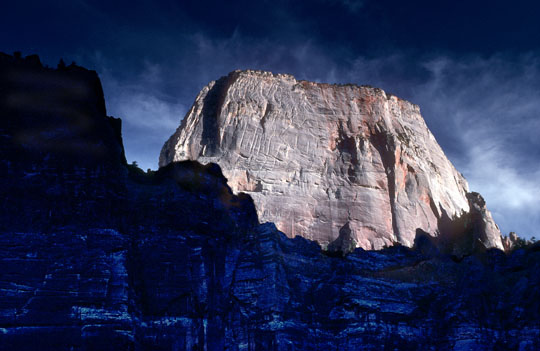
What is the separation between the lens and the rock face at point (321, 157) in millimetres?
66812

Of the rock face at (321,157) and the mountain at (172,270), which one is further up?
the rock face at (321,157)

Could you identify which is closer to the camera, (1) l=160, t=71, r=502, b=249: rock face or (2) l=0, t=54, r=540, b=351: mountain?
(2) l=0, t=54, r=540, b=351: mountain

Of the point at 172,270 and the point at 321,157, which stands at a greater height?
the point at 321,157

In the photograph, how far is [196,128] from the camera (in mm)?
74500

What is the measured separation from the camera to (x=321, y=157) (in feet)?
236

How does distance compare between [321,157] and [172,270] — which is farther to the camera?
[321,157]

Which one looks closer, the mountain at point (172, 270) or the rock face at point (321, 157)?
the mountain at point (172, 270)

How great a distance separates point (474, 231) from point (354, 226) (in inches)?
460

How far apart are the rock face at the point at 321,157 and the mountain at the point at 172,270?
15115 mm

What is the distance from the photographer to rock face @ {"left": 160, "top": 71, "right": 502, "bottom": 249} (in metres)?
66.8

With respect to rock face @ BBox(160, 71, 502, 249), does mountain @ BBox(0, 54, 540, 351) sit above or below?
below

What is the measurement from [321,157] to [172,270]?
110ft

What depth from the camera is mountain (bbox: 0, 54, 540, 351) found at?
37562mm

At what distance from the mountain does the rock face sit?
595 inches
